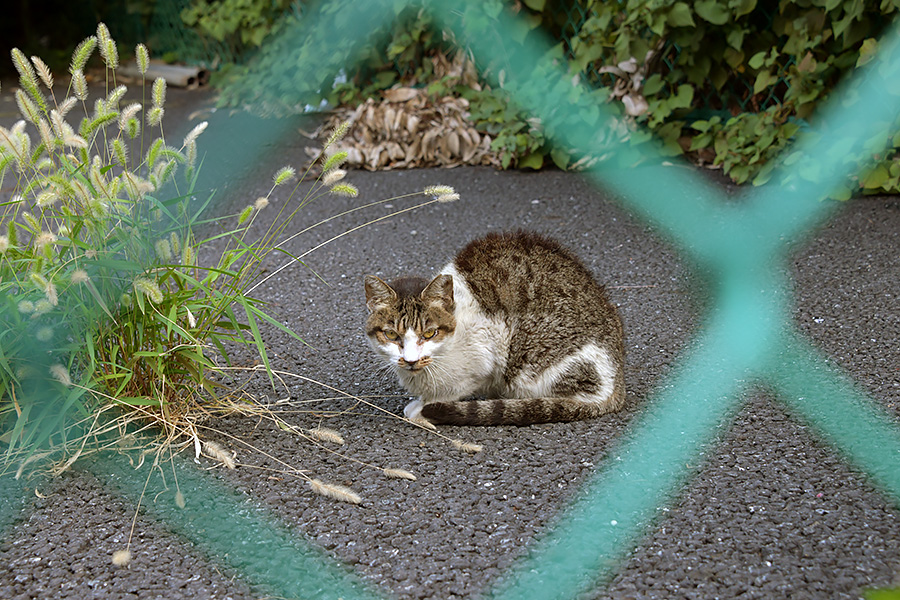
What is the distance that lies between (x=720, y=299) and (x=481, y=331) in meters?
1.48

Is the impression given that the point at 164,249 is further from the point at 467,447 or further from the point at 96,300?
the point at 467,447

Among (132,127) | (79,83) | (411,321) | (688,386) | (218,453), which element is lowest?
(688,386)

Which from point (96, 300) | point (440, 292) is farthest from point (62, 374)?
point (440, 292)

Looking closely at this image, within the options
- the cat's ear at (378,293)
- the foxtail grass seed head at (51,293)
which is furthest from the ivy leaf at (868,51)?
the foxtail grass seed head at (51,293)

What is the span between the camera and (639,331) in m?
3.55

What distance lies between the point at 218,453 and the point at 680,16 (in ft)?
11.7

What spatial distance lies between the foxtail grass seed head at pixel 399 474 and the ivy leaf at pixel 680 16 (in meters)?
3.31

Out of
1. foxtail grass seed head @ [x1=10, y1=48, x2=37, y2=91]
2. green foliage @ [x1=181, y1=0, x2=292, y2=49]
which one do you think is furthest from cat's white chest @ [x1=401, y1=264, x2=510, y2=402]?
green foliage @ [x1=181, y1=0, x2=292, y2=49]

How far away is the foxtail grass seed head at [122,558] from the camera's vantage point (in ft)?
6.87

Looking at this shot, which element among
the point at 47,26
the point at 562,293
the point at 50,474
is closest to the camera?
→ the point at 50,474

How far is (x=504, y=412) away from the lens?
9.04 feet

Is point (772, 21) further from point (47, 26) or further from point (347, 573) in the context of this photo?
point (47, 26)

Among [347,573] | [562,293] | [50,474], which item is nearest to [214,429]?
[50,474]

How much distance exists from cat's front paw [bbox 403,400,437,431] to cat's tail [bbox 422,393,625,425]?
1 centimetres
